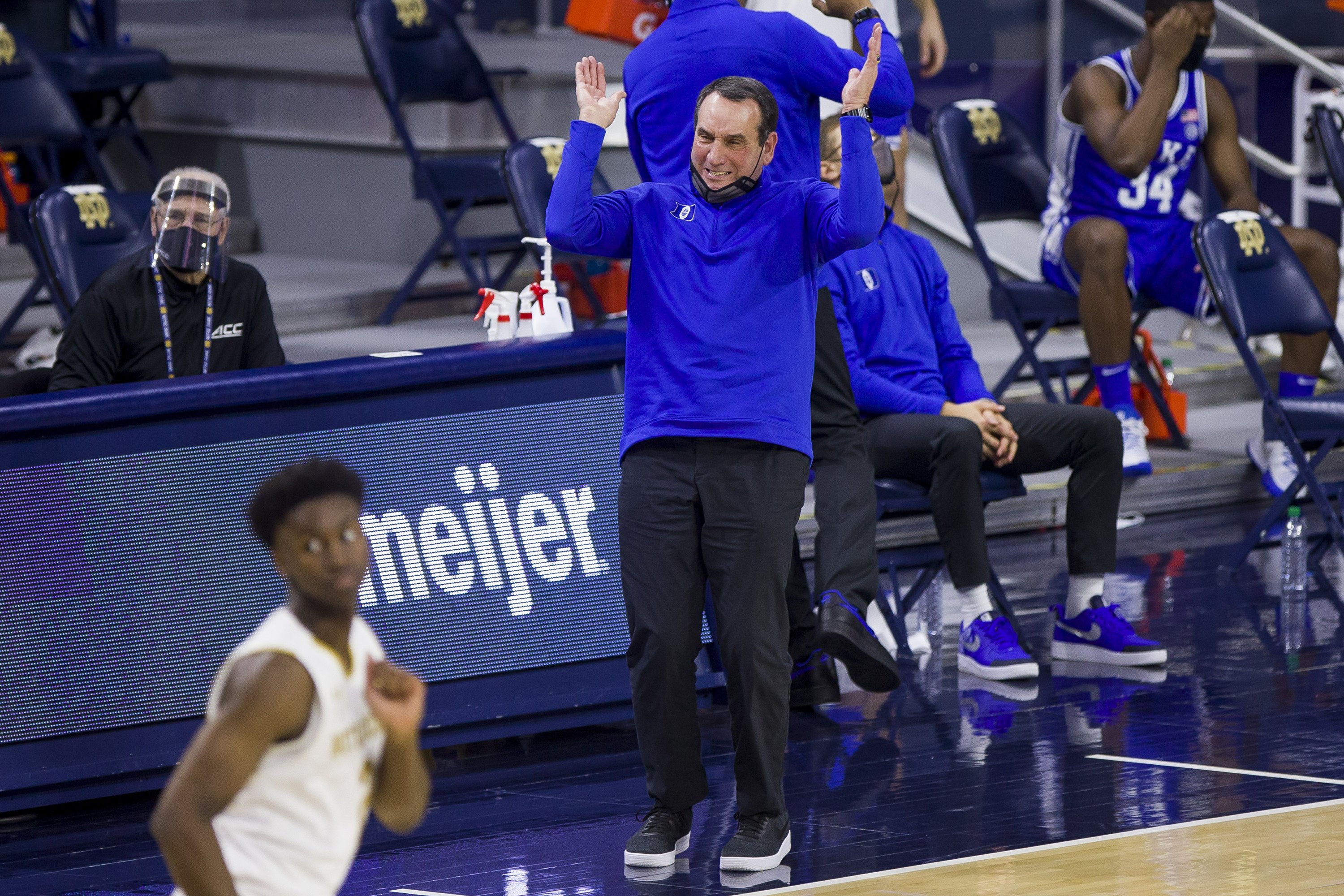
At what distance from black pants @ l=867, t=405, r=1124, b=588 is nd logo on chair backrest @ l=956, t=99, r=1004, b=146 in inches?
95.7

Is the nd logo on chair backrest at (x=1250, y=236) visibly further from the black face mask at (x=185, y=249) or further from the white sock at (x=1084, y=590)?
the black face mask at (x=185, y=249)

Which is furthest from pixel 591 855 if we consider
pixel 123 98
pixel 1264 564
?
pixel 123 98

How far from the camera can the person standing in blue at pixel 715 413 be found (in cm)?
419

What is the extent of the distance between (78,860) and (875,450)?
8.61 ft

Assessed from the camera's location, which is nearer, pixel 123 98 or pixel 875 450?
pixel 875 450

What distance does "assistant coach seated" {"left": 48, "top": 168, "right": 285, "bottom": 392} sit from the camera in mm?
5375

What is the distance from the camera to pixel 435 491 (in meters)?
5.22

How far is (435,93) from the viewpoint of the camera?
9.18m

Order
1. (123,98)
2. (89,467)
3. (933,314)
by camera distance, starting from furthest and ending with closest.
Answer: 1. (123,98)
2. (933,314)
3. (89,467)

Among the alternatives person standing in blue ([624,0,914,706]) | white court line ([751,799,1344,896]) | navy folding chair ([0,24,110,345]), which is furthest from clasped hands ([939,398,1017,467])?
navy folding chair ([0,24,110,345])

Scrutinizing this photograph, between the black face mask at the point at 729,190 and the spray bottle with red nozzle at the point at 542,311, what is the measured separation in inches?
55.0

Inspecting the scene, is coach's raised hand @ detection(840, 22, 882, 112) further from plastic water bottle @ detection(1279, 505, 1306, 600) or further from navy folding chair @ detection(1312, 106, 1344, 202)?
navy folding chair @ detection(1312, 106, 1344, 202)

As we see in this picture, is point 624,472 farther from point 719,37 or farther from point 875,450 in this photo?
point 875,450

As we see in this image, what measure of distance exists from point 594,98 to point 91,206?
3.23 metres
